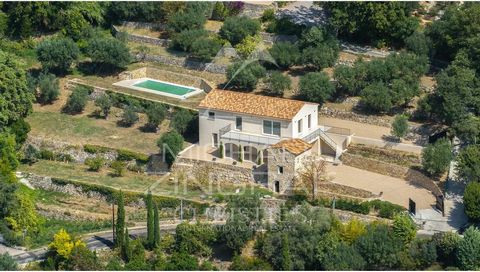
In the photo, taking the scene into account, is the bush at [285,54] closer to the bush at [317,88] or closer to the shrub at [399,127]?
the bush at [317,88]

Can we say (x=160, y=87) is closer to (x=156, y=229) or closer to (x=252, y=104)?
(x=252, y=104)

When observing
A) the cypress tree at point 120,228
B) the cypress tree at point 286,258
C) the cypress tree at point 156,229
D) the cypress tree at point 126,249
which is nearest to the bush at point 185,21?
the cypress tree at point 120,228

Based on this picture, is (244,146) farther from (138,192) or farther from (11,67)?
(11,67)

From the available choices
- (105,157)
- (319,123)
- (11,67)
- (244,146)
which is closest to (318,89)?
(319,123)

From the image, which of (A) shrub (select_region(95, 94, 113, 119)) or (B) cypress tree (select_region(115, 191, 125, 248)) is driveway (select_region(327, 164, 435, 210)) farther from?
(A) shrub (select_region(95, 94, 113, 119))

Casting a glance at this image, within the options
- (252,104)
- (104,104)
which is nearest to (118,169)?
(104,104)
